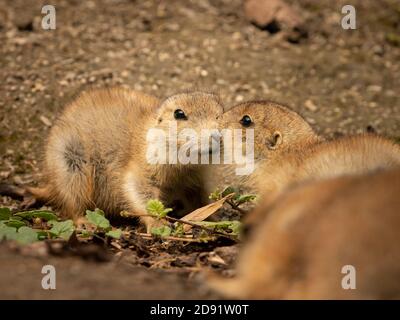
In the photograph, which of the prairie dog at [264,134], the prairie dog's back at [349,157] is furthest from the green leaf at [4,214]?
the prairie dog's back at [349,157]

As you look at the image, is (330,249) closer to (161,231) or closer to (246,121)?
(161,231)

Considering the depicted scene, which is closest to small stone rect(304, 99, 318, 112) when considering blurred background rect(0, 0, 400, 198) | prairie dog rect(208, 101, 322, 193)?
blurred background rect(0, 0, 400, 198)

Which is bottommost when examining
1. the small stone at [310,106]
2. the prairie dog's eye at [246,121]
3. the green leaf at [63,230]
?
the green leaf at [63,230]

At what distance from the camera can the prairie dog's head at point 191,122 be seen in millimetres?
6861

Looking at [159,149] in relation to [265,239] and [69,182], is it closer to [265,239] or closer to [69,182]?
[69,182]

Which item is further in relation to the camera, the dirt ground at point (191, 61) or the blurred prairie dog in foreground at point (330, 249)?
the dirt ground at point (191, 61)

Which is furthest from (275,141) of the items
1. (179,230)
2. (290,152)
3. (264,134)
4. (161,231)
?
(161,231)

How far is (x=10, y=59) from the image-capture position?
A: 31.7ft

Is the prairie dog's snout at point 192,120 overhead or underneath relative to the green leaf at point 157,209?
overhead

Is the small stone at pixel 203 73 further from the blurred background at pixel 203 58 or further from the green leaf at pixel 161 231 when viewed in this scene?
the green leaf at pixel 161 231

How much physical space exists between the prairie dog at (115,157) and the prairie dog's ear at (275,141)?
543 millimetres

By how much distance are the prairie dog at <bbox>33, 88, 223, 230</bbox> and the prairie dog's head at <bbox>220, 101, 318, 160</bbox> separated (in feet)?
0.69

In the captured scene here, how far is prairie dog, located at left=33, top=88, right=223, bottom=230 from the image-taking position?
282 inches

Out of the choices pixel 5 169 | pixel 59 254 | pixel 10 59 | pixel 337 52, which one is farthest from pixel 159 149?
pixel 337 52
